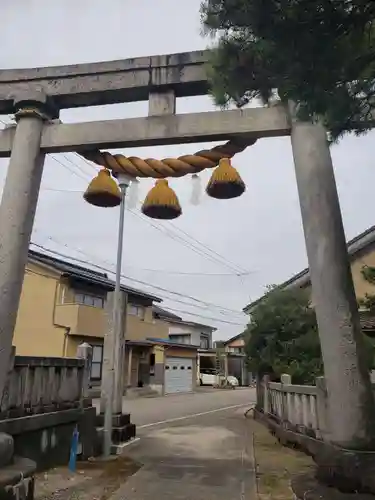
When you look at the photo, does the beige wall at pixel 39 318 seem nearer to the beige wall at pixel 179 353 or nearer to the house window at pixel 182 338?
the beige wall at pixel 179 353

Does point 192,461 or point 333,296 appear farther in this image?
point 192,461

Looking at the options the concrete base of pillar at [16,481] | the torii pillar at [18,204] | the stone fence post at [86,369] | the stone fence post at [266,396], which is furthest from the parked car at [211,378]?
the concrete base of pillar at [16,481]

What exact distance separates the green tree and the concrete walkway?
15.0 ft

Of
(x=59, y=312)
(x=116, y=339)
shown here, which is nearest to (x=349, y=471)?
(x=116, y=339)

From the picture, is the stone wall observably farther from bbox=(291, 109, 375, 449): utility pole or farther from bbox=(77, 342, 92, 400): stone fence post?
bbox=(291, 109, 375, 449): utility pole

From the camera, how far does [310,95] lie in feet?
11.1

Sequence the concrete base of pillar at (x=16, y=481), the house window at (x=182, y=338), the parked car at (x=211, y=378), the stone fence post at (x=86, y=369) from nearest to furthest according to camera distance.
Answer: the concrete base of pillar at (x=16, y=481), the stone fence post at (x=86, y=369), the parked car at (x=211, y=378), the house window at (x=182, y=338)

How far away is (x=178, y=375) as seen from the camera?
31.6 meters

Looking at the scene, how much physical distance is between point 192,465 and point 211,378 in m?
34.4

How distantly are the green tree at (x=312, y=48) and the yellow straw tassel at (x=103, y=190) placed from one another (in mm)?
2815

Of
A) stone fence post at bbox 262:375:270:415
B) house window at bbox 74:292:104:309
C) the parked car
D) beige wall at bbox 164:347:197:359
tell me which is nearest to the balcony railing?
house window at bbox 74:292:104:309

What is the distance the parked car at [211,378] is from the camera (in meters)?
39.4

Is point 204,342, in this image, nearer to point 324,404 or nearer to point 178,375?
point 178,375

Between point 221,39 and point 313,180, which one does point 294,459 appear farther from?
point 221,39
